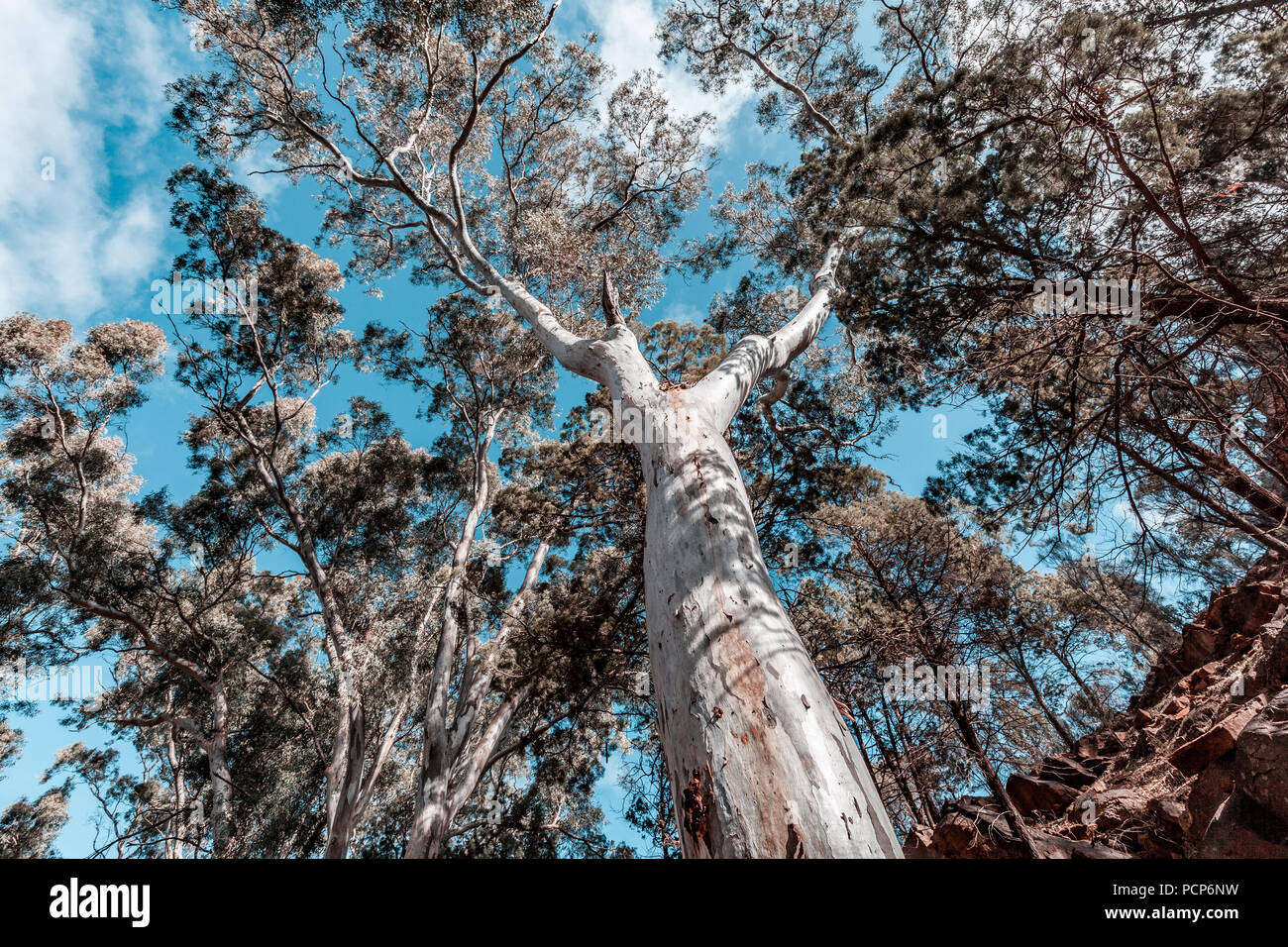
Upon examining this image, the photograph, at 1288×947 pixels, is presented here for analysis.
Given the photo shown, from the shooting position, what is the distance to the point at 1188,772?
4.68 metres

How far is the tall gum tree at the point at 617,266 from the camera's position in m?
1.46

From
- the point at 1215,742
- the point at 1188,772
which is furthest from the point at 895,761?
the point at 1215,742

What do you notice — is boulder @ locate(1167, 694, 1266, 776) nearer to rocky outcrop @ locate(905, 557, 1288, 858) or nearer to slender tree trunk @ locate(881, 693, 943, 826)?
rocky outcrop @ locate(905, 557, 1288, 858)

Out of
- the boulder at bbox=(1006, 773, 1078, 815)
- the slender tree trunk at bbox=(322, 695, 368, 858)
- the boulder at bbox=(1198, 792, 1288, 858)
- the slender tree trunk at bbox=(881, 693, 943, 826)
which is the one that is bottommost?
the boulder at bbox=(1198, 792, 1288, 858)

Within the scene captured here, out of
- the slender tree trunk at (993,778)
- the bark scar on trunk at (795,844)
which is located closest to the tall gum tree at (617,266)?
the bark scar on trunk at (795,844)

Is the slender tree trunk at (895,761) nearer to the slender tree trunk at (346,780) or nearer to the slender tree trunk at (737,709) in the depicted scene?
the slender tree trunk at (737,709)

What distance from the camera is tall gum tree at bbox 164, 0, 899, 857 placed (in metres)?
1.46

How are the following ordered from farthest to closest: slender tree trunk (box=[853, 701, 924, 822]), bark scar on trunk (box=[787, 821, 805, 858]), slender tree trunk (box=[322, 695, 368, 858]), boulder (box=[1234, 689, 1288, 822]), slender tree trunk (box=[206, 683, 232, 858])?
slender tree trunk (box=[206, 683, 232, 858]), slender tree trunk (box=[322, 695, 368, 858]), slender tree trunk (box=[853, 701, 924, 822]), boulder (box=[1234, 689, 1288, 822]), bark scar on trunk (box=[787, 821, 805, 858])

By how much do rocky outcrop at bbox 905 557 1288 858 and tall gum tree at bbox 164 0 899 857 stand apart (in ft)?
12.9

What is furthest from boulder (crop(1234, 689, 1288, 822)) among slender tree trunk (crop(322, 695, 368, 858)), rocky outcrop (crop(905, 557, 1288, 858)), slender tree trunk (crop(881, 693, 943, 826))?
slender tree trunk (crop(322, 695, 368, 858))

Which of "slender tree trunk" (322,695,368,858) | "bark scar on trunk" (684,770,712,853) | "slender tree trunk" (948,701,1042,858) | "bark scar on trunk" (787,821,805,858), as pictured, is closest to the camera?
"bark scar on trunk" (787,821,805,858)

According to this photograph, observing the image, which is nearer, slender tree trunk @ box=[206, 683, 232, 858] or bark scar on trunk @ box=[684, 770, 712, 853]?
bark scar on trunk @ box=[684, 770, 712, 853]
